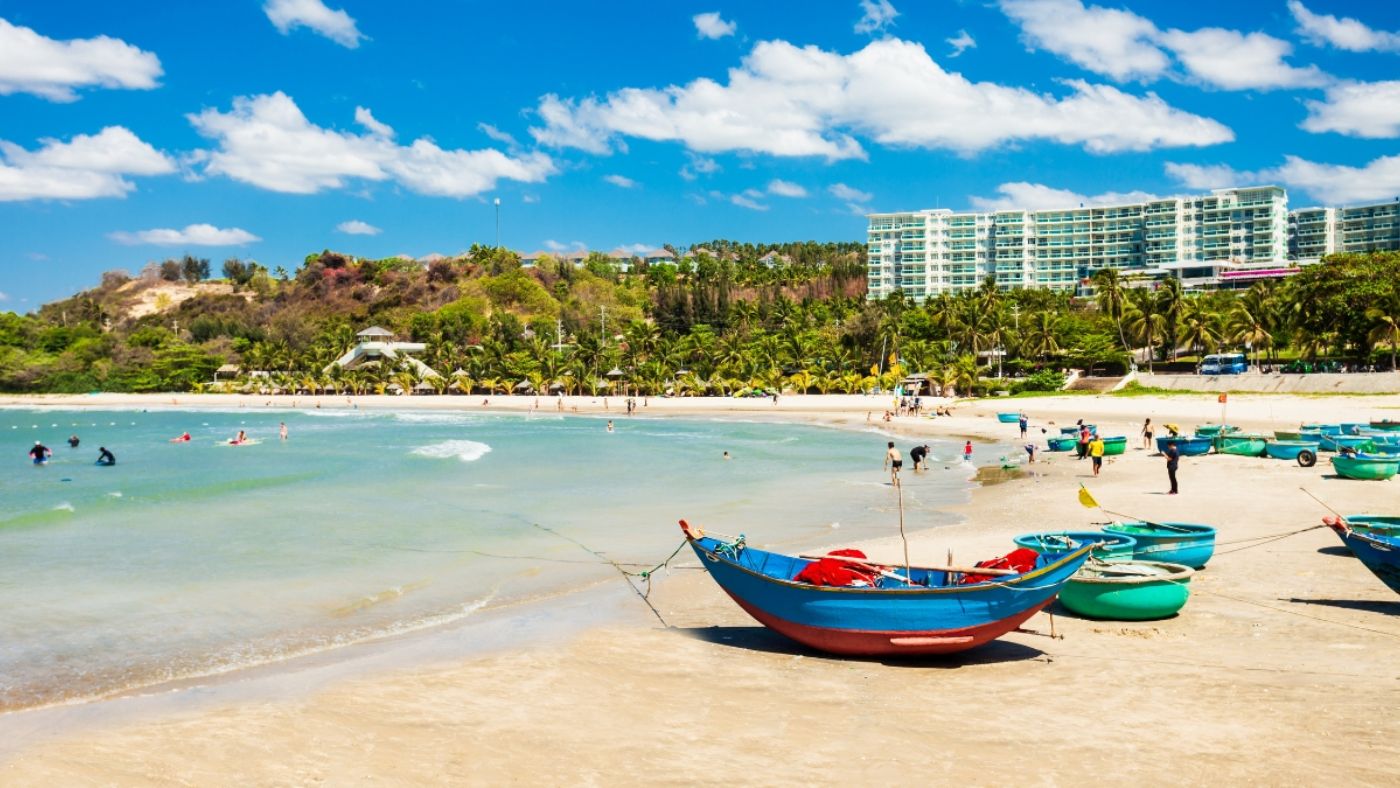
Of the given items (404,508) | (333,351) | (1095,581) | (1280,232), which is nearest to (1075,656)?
(1095,581)

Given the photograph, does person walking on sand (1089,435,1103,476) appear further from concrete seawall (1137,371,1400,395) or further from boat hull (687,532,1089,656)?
concrete seawall (1137,371,1400,395)

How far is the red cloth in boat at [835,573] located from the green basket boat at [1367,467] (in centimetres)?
1882

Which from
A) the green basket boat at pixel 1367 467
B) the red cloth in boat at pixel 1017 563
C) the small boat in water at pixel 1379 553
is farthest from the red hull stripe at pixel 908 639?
→ the green basket boat at pixel 1367 467

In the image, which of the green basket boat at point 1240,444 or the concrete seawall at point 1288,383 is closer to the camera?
the green basket boat at point 1240,444

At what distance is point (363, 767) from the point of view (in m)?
8.90

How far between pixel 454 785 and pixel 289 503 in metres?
24.1

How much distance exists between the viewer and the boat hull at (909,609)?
435 inches

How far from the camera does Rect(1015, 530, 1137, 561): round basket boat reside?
14172 mm

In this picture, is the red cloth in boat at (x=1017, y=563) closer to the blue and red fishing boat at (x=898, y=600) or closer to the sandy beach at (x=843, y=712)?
the blue and red fishing boat at (x=898, y=600)

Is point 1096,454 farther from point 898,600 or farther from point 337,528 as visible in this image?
point 337,528

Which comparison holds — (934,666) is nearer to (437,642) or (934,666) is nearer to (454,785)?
(454,785)

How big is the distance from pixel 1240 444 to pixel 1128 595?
72.5ft

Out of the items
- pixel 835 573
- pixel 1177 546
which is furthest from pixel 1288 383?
pixel 835 573

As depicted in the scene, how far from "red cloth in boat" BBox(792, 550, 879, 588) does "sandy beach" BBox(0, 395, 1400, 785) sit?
978 mm
